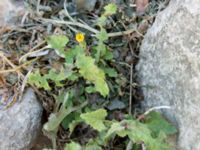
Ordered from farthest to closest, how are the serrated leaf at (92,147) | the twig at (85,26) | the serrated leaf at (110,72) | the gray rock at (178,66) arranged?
the twig at (85,26) < the serrated leaf at (110,72) < the serrated leaf at (92,147) < the gray rock at (178,66)

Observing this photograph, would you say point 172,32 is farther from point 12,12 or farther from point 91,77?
point 12,12

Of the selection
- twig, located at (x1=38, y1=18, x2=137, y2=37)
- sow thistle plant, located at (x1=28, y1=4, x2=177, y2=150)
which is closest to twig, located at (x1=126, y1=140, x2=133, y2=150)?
sow thistle plant, located at (x1=28, y1=4, x2=177, y2=150)

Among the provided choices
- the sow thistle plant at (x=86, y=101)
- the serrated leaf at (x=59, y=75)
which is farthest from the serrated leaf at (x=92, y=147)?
the serrated leaf at (x=59, y=75)

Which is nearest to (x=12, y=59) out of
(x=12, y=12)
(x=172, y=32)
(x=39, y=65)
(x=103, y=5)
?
(x=39, y=65)

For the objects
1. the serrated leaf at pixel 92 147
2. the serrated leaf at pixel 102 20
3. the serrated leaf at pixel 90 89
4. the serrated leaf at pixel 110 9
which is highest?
the serrated leaf at pixel 110 9

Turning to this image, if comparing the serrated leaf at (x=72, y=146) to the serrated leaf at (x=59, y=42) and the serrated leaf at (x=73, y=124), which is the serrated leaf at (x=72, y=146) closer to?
the serrated leaf at (x=73, y=124)

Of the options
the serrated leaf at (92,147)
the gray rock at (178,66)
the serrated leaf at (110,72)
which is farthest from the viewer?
the serrated leaf at (110,72)

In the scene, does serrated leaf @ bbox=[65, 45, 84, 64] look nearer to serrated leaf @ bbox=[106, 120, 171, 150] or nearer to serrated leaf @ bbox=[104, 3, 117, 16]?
serrated leaf @ bbox=[104, 3, 117, 16]
